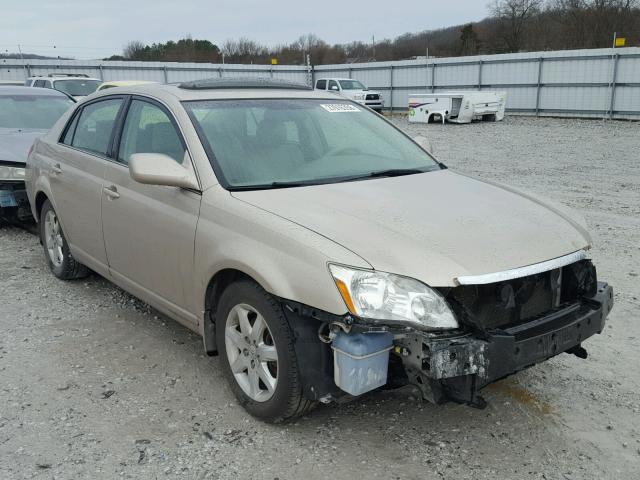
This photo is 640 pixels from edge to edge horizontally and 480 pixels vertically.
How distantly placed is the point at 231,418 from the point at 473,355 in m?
1.37

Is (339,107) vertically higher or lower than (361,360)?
higher

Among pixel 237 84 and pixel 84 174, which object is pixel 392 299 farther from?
pixel 84 174

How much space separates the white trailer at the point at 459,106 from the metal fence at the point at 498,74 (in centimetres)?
256

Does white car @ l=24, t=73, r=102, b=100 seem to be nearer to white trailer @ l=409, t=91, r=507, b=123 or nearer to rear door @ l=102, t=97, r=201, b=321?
white trailer @ l=409, t=91, r=507, b=123

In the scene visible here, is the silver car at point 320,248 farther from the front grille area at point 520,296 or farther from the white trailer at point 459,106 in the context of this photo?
the white trailer at point 459,106

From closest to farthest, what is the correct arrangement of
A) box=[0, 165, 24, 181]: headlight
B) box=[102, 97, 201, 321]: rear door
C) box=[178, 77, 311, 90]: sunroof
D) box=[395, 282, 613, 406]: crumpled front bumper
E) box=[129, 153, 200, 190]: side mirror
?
1. box=[395, 282, 613, 406]: crumpled front bumper
2. box=[129, 153, 200, 190]: side mirror
3. box=[102, 97, 201, 321]: rear door
4. box=[178, 77, 311, 90]: sunroof
5. box=[0, 165, 24, 181]: headlight

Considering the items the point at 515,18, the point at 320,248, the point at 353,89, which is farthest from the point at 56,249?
the point at 515,18

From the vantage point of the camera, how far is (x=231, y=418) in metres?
3.21

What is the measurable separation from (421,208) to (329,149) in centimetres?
96

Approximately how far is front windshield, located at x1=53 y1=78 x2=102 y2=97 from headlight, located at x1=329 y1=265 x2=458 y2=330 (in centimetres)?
1690

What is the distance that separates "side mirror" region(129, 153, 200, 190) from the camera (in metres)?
3.29

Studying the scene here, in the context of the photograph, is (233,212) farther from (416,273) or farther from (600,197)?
(600,197)

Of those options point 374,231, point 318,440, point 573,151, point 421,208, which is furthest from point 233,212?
point 573,151

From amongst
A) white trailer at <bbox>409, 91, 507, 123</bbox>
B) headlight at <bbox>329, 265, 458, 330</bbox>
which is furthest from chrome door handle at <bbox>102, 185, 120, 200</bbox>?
white trailer at <bbox>409, 91, 507, 123</bbox>
